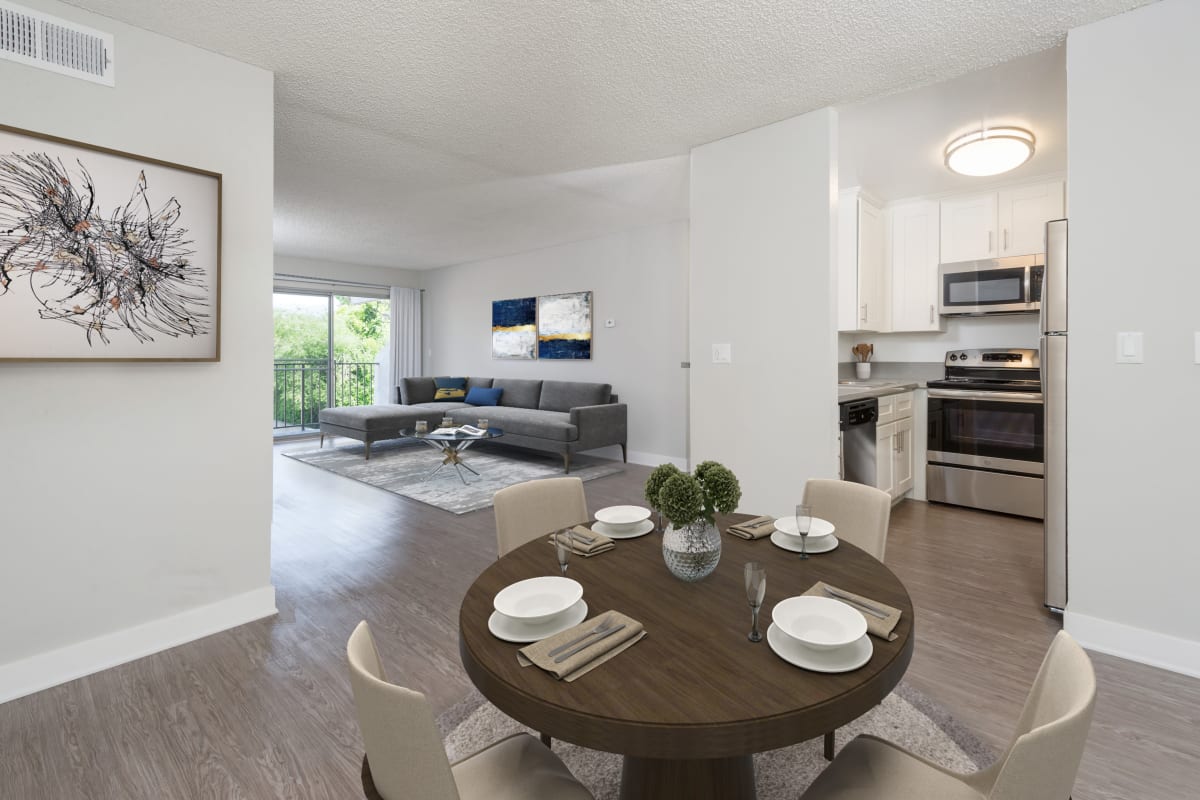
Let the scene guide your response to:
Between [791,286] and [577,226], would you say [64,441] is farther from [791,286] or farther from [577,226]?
[577,226]

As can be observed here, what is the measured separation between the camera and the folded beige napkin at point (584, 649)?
971 millimetres

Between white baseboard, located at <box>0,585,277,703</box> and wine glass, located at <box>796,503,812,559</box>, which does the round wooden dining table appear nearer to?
wine glass, located at <box>796,503,812,559</box>

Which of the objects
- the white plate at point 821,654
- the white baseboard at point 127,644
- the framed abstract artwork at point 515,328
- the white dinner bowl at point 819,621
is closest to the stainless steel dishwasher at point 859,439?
the white dinner bowl at point 819,621

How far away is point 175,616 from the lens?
2.35m

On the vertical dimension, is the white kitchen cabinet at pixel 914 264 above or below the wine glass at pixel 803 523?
above

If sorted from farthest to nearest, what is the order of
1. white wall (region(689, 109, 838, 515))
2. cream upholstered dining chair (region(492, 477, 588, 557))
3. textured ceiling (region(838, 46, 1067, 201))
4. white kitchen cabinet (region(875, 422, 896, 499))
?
white kitchen cabinet (region(875, 422, 896, 499)) < white wall (region(689, 109, 838, 515)) < textured ceiling (region(838, 46, 1067, 201)) < cream upholstered dining chair (region(492, 477, 588, 557))

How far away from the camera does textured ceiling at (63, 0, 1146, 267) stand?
2.13m

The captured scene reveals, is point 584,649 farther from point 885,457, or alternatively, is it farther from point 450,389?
point 450,389

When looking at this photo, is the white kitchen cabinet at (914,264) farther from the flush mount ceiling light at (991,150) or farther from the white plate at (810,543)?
the white plate at (810,543)

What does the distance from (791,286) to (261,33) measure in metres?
2.72

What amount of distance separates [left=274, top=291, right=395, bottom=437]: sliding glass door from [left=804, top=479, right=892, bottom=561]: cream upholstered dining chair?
7.79 metres

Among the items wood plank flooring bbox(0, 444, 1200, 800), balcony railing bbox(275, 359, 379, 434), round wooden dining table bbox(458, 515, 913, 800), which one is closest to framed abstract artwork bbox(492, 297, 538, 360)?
balcony railing bbox(275, 359, 379, 434)

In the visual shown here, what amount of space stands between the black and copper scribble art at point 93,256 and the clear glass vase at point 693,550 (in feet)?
7.38

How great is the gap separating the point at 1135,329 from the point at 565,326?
5.51 m
